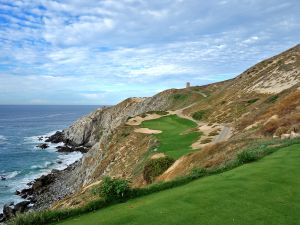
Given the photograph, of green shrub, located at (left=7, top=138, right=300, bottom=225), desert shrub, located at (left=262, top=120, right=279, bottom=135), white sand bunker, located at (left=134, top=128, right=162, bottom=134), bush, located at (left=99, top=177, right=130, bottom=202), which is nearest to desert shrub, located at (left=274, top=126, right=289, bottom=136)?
desert shrub, located at (left=262, top=120, right=279, bottom=135)

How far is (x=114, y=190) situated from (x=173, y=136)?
1252 inches

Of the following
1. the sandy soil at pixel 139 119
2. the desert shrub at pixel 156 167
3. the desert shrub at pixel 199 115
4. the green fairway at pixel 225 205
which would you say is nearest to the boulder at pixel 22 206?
the sandy soil at pixel 139 119

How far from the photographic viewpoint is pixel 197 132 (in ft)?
146

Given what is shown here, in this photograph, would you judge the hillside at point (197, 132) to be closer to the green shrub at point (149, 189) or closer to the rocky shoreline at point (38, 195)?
the rocky shoreline at point (38, 195)

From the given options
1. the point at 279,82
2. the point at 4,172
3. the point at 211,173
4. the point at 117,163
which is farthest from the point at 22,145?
the point at 211,173

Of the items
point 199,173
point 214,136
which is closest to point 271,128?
point 214,136

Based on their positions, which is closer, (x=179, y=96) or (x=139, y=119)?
(x=139, y=119)

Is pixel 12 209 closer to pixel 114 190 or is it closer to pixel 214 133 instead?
pixel 214 133

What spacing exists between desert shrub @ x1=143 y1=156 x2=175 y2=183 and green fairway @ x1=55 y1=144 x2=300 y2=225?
1420 cm

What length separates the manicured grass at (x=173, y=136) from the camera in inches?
1406

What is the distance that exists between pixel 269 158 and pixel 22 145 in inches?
3975

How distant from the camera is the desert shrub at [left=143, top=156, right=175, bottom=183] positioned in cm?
2872

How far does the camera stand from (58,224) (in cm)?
1178

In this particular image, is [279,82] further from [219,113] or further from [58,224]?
[58,224]
